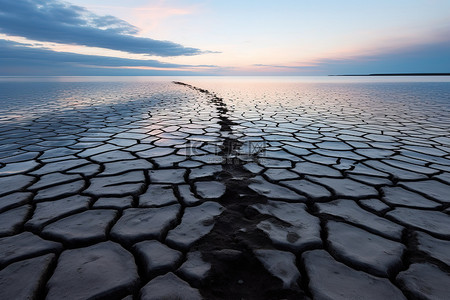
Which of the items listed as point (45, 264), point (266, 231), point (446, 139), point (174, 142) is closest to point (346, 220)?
point (266, 231)

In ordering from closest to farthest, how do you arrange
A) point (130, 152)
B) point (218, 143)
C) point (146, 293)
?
point (146, 293) → point (130, 152) → point (218, 143)

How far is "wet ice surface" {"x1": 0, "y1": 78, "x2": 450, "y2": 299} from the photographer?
91 centimetres

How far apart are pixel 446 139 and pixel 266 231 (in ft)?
9.35

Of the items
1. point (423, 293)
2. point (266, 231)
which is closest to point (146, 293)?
point (266, 231)

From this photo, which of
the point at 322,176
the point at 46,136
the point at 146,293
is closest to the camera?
the point at 146,293

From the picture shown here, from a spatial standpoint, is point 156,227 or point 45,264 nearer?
point 45,264

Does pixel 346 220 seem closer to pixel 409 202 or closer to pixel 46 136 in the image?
pixel 409 202

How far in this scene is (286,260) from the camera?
3.32 ft

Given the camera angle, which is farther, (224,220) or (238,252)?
(224,220)

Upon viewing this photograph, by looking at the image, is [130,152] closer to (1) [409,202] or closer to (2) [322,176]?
(2) [322,176]

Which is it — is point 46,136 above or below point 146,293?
below

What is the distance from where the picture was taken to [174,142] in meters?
2.84

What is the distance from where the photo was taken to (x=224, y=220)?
4.25 feet

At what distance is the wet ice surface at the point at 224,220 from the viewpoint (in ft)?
2.97
